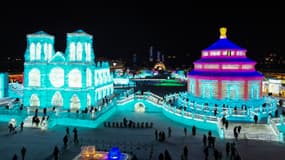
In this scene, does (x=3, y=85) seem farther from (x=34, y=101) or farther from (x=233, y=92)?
(x=233, y=92)

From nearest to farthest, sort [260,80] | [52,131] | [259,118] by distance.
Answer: [52,131] < [259,118] < [260,80]

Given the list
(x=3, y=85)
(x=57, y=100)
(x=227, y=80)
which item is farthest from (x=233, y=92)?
(x=3, y=85)

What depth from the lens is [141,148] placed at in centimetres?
2242

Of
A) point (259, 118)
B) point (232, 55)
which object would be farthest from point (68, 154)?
point (232, 55)

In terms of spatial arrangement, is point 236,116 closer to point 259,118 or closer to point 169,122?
point 259,118

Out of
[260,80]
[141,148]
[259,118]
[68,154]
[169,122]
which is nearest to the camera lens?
[68,154]

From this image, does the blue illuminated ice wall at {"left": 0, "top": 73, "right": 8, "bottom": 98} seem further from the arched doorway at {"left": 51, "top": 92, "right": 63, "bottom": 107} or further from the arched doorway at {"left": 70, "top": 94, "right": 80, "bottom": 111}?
the arched doorway at {"left": 70, "top": 94, "right": 80, "bottom": 111}

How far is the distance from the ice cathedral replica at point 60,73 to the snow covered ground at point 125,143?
274 inches

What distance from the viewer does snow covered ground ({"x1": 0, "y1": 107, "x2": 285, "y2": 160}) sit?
2092 centimetres

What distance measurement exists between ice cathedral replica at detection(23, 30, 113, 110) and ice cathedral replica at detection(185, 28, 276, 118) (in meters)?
13.2

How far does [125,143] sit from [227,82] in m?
16.5

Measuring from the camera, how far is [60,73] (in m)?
36.1

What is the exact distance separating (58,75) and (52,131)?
10.2 meters

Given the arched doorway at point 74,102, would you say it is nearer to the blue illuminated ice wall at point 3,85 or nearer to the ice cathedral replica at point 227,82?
the blue illuminated ice wall at point 3,85
